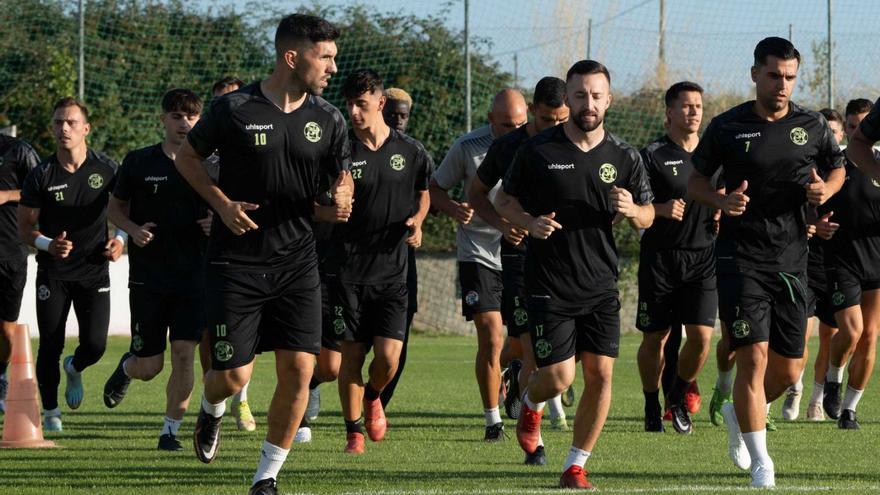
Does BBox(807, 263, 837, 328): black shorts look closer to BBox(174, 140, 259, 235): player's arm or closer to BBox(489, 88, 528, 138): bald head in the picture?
BBox(489, 88, 528, 138): bald head

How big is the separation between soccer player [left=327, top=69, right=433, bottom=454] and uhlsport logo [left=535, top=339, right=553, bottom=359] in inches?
96.7

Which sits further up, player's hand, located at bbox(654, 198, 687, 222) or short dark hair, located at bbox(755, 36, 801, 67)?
short dark hair, located at bbox(755, 36, 801, 67)

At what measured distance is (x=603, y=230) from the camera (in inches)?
332

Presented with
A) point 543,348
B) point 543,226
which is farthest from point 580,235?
point 543,348

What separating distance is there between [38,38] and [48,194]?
43.9 ft

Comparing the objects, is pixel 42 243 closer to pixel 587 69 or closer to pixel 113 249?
pixel 113 249

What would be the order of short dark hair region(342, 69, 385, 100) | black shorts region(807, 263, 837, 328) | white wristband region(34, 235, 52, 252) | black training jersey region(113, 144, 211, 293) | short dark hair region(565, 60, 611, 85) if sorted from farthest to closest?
1. black shorts region(807, 263, 837, 328)
2. white wristband region(34, 235, 52, 252)
3. black training jersey region(113, 144, 211, 293)
4. short dark hair region(342, 69, 385, 100)
5. short dark hair region(565, 60, 611, 85)

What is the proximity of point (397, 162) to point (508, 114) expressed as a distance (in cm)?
108

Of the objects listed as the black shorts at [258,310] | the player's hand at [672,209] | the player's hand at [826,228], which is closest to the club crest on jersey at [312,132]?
the black shorts at [258,310]

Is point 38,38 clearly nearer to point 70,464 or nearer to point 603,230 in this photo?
point 70,464

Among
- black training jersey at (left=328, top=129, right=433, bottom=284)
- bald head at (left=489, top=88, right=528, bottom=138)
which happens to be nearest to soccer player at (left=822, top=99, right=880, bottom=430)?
bald head at (left=489, top=88, right=528, bottom=138)

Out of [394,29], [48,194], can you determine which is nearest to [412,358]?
[394,29]

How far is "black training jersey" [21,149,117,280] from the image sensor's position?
39.6 feet

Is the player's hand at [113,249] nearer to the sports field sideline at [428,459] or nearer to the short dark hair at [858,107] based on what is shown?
the sports field sideline at [428,459]
